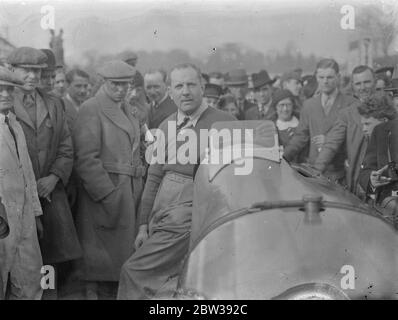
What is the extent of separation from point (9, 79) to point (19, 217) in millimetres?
782

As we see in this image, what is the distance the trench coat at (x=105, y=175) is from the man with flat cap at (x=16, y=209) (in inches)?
11.2

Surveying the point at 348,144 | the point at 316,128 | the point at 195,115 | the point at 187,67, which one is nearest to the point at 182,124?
the point at 195,115

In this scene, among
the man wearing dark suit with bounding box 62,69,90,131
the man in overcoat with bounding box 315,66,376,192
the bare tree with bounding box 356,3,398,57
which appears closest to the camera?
the bare tree with bounding box 356,3,398,57

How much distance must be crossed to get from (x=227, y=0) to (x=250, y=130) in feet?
2.39

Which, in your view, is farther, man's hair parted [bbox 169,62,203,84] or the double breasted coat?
the double breasted coat

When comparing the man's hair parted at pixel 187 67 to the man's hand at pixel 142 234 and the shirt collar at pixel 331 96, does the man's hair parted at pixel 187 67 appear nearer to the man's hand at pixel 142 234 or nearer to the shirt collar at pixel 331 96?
the shirt collar at pixel 331 96

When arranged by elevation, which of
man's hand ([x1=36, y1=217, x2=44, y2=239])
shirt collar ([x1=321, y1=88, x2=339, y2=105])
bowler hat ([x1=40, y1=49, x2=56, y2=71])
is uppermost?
bowler hat ([x1=40, y1=49, x2=56, y2=71])

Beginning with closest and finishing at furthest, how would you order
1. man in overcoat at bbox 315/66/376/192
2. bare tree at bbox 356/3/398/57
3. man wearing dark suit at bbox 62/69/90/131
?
1. bare tree at bbox 356/3/398/57
2. man wearing dark suit at bbox 62/69/90/131
3. man in overcoat at bbox 315/66/376/192

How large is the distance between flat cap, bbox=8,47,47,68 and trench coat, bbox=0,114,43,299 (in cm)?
30

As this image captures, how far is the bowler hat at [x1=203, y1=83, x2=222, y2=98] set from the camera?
398 centimetres

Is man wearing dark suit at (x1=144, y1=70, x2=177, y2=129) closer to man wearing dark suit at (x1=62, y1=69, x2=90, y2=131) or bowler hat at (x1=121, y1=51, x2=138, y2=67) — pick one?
bowler hat at (x1=121, y1=51, x2=138, y2=67)

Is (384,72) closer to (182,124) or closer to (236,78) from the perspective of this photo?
(236,78)

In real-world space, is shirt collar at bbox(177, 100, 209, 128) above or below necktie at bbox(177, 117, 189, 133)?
above

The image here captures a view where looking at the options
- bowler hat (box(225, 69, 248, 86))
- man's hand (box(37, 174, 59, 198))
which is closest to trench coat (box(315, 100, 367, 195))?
bowler hat (box(225, 69, 248, 86))
